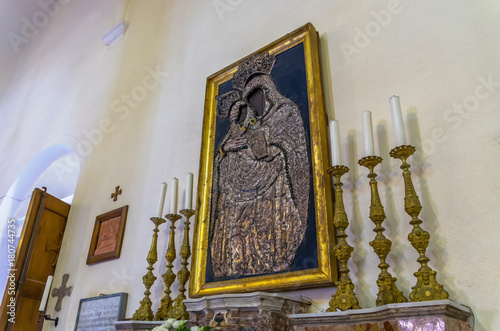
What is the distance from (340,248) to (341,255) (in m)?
0.04

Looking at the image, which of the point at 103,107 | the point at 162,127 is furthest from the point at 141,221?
the point at 103,107

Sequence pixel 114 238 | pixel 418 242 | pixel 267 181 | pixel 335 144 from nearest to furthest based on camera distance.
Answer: pixel 418 242, pixel 335 144, pixel 267 181, pixel 114 238

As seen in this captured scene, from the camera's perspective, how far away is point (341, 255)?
2.13 m

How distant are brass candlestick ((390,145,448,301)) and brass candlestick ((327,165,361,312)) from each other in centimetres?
30

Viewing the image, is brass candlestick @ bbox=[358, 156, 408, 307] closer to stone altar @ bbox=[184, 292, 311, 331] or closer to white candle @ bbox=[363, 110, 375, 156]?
white candle @ bbox=[363, 110, 375, 156]

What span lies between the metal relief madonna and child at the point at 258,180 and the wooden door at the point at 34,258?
2.45 m

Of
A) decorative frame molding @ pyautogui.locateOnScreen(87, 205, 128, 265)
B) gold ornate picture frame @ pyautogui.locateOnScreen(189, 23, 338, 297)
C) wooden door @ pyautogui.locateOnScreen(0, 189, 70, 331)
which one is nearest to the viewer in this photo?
gold ornate picture frame @ pyautogui.locateOnScreen(189, 23, 338, 297)

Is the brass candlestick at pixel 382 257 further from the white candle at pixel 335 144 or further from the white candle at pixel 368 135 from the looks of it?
the white candle at pixel 335 144

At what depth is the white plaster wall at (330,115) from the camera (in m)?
2.05

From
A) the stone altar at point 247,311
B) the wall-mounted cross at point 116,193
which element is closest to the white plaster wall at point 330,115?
the wall-mounted cross at point 116,193

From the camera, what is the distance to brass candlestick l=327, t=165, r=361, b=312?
6.67 feet

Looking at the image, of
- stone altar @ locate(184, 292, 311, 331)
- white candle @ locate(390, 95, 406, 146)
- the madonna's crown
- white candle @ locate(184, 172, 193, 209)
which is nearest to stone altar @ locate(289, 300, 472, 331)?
stone altar @ locate(184, 292, 311, 331)

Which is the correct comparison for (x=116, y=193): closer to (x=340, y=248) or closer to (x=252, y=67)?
(x=252, y=67)

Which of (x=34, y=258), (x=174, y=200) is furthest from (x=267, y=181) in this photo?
(x=34, y=258)
